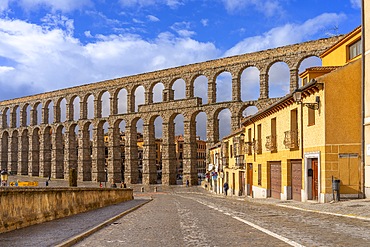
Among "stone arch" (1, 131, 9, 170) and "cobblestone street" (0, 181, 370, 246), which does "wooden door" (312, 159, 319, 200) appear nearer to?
"cobblestone street" (0, 181, 370, 246)

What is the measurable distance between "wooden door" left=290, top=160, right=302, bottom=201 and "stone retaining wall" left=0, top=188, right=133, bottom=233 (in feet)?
35.4

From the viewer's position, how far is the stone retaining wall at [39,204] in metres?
10.5

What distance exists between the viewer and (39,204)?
42.2 feet

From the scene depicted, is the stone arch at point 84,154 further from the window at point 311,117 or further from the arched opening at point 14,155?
the window at point 311,117

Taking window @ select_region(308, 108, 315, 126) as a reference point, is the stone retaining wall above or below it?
below

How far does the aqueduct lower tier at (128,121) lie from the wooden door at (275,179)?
29.9 m

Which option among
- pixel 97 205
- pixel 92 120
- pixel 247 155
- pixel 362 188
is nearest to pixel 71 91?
pixel 92 120

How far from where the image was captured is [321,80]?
20.4 meters

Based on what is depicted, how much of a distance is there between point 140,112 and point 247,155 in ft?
135

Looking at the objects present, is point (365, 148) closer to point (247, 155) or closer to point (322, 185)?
point (322, 185)

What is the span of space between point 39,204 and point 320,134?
13363 mm

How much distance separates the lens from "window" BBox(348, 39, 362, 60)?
75.2ft

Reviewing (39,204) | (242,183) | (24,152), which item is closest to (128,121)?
(24,152)

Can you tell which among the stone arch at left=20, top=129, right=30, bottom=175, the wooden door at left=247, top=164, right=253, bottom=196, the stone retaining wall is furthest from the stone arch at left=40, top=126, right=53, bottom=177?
the stone retaining wall
